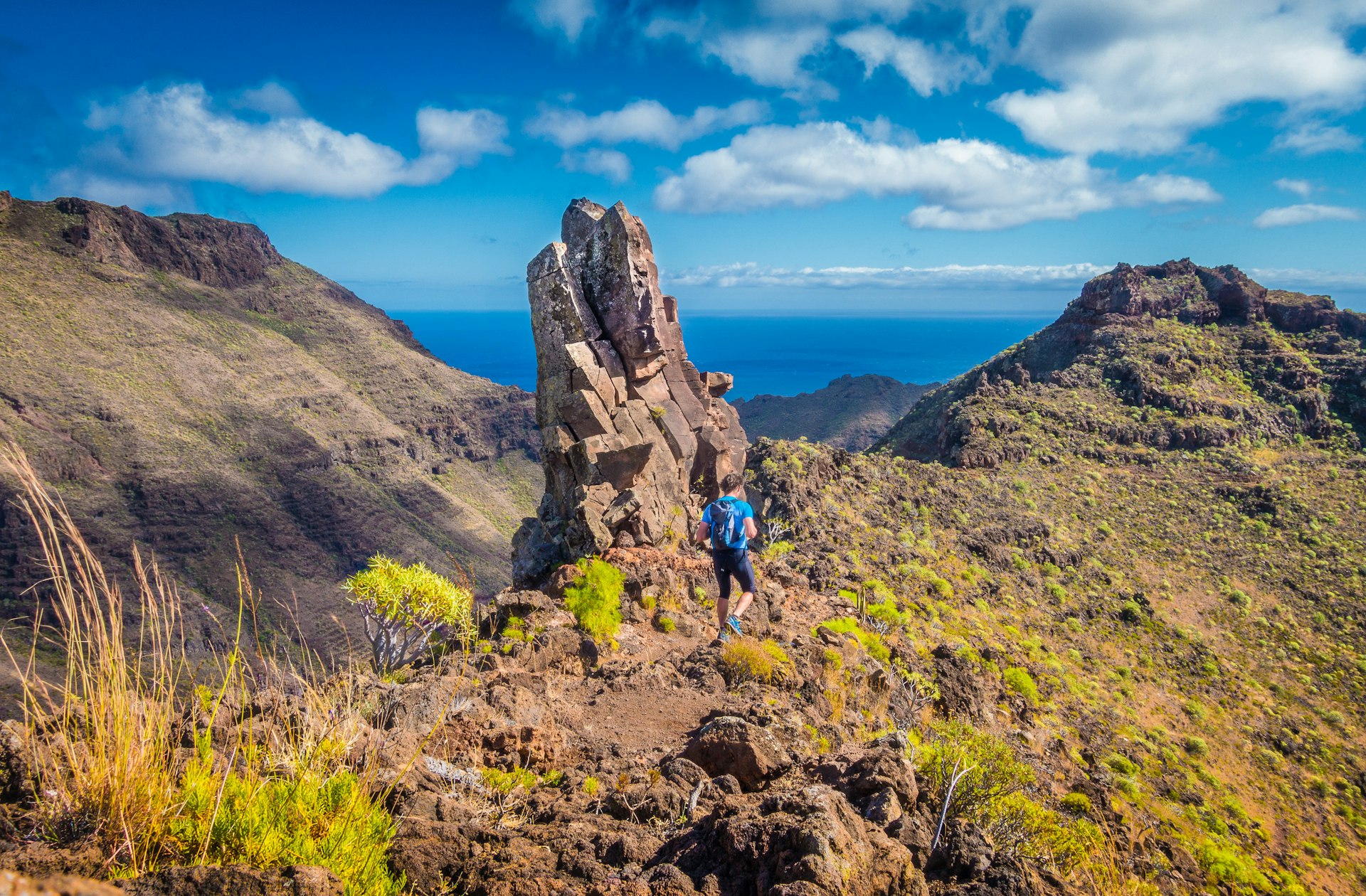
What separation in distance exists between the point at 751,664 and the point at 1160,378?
1576 inches

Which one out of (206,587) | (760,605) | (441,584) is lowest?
(206,587)

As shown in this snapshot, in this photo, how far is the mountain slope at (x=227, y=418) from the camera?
53312mm

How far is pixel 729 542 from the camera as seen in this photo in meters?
9.97

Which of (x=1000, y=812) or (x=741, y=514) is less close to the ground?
(x=741, y=514)

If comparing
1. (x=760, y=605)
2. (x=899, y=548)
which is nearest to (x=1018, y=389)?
(x=899, y=548)

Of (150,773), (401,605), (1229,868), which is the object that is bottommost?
(1229,868)

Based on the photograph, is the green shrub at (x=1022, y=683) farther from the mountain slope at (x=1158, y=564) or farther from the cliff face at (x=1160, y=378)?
the cliff face at (x=1160, y=378)

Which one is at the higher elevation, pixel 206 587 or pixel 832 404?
pixel 832 404

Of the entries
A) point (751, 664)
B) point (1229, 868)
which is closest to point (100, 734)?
point (751, 664)

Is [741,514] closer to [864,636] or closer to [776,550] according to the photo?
[864,636]

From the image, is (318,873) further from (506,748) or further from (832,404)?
(832,404)

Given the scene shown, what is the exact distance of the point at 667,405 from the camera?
1770cm

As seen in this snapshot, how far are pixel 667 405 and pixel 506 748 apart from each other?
11.9 meters

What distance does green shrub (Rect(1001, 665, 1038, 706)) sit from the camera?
15.6 metres
